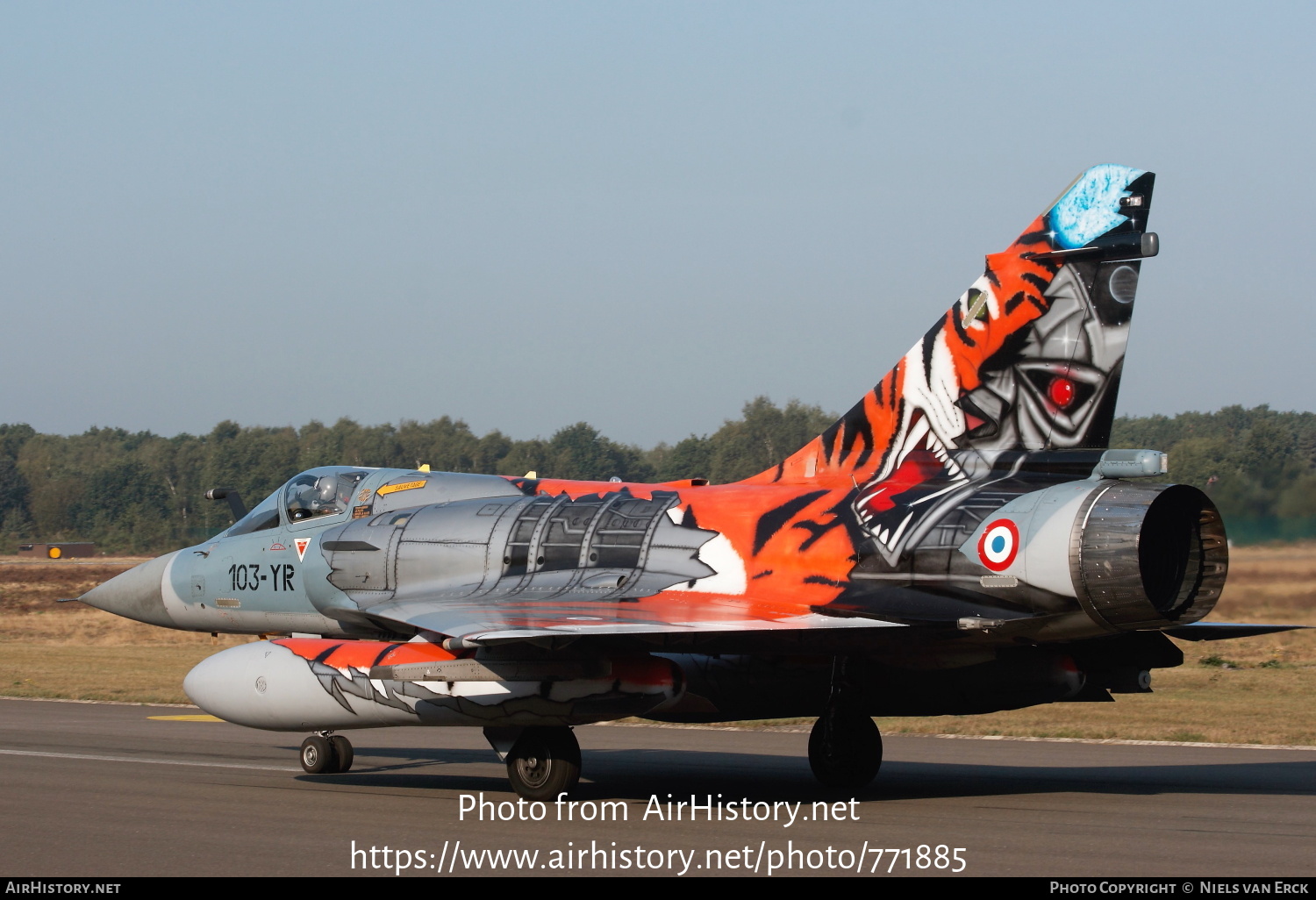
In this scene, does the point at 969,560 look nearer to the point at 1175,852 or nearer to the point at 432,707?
the point at 1175,852

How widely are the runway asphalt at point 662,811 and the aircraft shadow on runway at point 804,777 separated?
4cm

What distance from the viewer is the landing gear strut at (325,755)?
13.6 meters

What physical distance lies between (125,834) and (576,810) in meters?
3.41

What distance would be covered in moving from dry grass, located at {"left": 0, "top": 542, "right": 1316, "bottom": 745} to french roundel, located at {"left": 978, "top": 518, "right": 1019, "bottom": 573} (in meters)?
7.50

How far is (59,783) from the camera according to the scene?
41.7 ft

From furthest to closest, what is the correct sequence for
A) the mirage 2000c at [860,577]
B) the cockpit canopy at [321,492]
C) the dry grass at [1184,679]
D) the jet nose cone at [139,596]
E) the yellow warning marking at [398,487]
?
1. the dry grass at [1184,679]
2. the jet nose cone at [139,596]
3. the cockpit canopy at [321,492]
4. the yellow warning marking at [398,487]
5. the mirage 2000c at [860,577]

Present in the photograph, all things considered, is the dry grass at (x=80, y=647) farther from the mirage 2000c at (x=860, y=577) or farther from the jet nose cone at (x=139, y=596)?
the mirage 2000c at (x=860, y=577)

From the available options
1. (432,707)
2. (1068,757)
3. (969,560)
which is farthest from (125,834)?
(1068,757)

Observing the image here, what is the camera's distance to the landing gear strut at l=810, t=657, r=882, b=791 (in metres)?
12.6

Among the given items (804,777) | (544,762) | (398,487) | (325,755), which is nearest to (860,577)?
(544,762)

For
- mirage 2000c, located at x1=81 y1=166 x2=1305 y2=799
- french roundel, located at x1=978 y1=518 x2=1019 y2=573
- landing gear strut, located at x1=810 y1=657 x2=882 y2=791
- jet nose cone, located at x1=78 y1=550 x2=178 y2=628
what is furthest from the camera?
jet nose cone, located at x1=78 y1=550 x2=178 y2=628

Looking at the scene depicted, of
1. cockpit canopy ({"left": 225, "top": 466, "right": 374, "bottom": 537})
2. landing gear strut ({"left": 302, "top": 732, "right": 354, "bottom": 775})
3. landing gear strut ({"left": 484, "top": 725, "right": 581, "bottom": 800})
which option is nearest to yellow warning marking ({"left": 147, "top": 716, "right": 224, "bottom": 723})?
cockpit canopy ({"left": 225, "top": 466, "right": 374, "bottom": 537})

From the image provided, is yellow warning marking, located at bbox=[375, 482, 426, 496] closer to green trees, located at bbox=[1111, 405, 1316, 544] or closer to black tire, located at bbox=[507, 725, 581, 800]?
black tire, located at bbox=[507, 725, 581, 800]

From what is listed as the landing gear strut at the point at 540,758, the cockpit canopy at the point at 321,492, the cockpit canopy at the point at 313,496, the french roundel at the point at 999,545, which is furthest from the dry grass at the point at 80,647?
the french roundel at the point at 999,545
